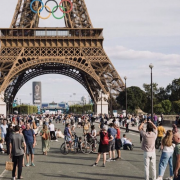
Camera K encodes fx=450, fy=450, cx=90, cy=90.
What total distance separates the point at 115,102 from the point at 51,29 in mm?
15046

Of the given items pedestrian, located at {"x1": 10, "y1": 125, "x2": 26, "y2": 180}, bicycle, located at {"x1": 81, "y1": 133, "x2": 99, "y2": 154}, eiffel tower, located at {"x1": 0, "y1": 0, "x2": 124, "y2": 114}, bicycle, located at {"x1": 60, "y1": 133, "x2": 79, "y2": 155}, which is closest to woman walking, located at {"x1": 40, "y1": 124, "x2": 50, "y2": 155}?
bicycle, located at {"x1": 60, "y1": 133, "x2": 79, "y2": 155}

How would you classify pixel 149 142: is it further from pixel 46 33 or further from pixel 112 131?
pixel 46 33

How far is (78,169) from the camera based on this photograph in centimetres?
1576

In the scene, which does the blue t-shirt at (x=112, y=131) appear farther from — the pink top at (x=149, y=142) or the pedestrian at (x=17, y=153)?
the pedestrian at (x=17, y=153)

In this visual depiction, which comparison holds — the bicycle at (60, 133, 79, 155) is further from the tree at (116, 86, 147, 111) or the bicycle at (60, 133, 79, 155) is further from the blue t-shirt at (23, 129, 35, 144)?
the tree at (116, 86, 147, 111)

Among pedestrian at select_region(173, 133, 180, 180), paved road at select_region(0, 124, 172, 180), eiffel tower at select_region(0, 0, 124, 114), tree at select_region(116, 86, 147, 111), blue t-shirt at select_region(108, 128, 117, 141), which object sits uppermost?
eiffel tower at select_region(0, 0, 124, 114)

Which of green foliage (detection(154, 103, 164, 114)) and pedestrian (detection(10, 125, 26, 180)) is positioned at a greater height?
green foliage (detection(154, 103, 164, 114))

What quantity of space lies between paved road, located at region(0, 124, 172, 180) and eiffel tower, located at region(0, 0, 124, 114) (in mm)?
43678

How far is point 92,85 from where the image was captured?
7331 cm

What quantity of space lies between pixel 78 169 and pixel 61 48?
50719 millimetres

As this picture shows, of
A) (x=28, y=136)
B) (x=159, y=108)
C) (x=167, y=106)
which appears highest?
(x=167, y=106)

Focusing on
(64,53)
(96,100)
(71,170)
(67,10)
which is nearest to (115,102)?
(96,100)

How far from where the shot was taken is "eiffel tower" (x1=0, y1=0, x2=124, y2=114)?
63.6 metres

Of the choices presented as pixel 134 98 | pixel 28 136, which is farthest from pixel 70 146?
pixel 134 98
